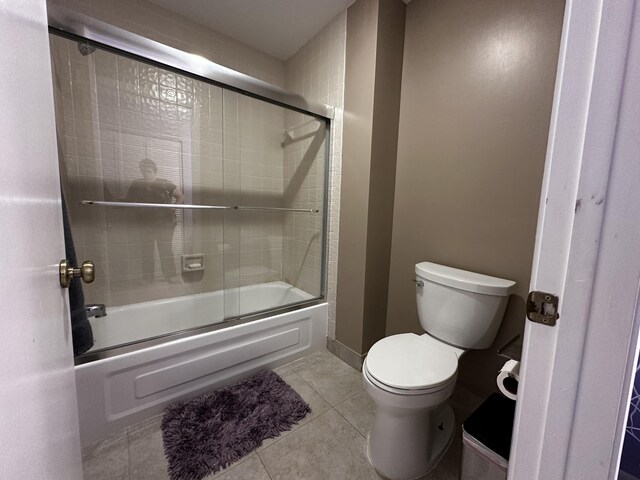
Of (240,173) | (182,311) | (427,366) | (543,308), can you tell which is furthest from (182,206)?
(543,308)

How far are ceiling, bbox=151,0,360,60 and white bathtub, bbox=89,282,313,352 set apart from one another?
1.91 metres

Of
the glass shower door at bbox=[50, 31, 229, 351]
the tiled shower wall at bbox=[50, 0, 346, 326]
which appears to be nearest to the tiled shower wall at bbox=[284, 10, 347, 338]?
the tiled shower wall at bbox=[50, 0, 346, 326]

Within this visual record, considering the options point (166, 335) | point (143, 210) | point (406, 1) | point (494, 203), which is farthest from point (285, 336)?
point (406, 1)

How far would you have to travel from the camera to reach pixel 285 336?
1.73m

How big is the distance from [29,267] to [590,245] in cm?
76

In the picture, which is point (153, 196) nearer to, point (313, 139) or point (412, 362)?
point (313, 139)

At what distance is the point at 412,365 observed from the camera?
1081 mm

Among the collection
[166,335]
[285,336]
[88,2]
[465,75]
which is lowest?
[285,336]

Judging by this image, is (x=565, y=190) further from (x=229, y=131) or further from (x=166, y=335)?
(x=229, y=131)

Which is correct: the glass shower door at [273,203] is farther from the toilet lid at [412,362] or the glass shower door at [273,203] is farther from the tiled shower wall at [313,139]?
the toilet lid at [412,362]

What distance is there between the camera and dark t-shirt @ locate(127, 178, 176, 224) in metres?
1.74

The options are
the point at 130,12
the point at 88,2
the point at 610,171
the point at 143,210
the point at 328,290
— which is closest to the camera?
the point at 610,171

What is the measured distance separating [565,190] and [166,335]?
159 cm

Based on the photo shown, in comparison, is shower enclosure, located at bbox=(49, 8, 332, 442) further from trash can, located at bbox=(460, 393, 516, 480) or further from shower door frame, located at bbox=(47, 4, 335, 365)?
→ trash can, located at bbox=(460, 393, 516, 480)
